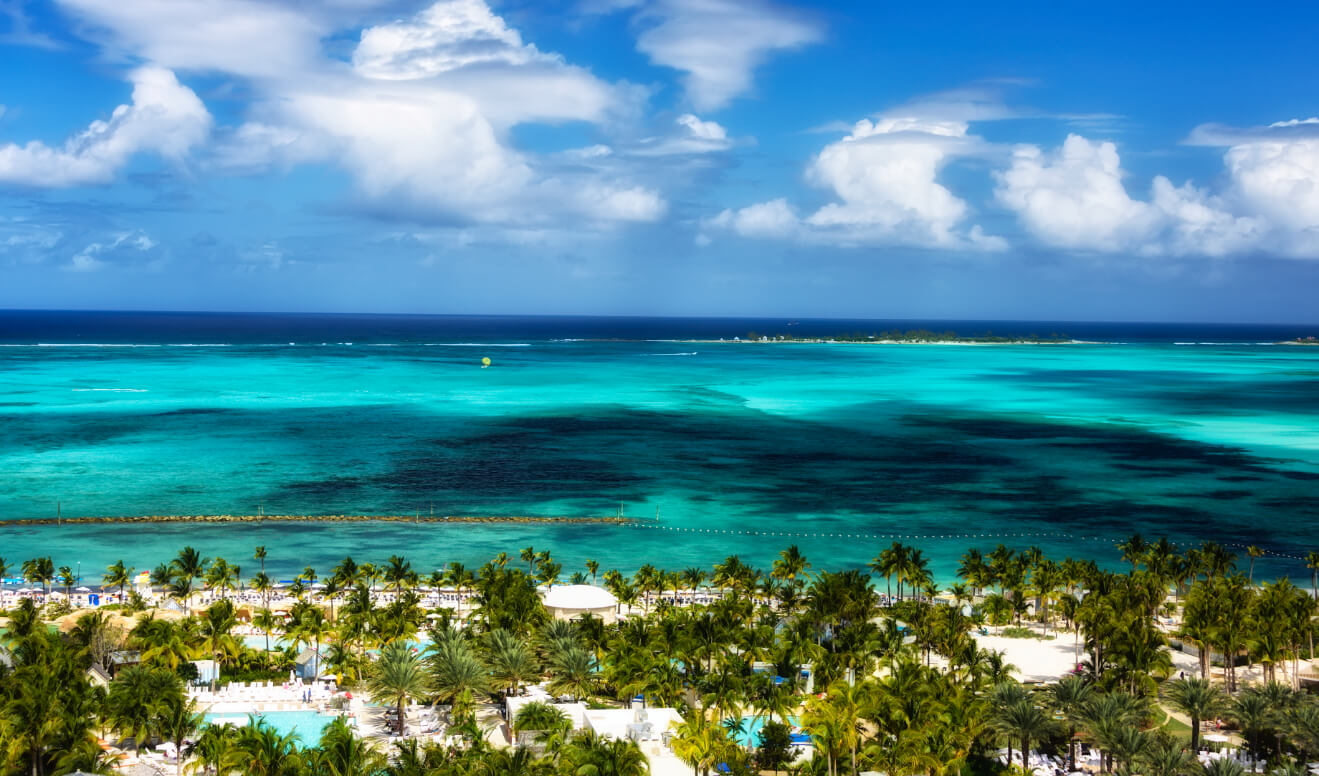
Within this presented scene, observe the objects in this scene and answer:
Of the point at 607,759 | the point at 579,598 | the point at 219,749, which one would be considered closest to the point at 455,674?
the point at 219,749

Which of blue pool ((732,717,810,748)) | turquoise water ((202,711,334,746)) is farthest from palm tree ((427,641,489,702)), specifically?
blue pool ((732,717,810,748))

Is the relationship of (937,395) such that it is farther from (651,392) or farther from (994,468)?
(994,468)

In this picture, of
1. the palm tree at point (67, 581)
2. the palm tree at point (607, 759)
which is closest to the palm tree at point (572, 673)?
the palm tree at point (607, 759)

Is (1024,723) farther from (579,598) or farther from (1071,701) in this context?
(579,598)

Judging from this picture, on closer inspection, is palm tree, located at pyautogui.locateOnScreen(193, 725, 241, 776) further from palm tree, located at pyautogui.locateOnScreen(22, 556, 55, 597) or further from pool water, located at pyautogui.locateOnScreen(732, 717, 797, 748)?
palm tree, located at pyautogui.locateOnScreen(22, 556, 55, 597)

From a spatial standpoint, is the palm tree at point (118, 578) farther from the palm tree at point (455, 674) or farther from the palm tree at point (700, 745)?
the palm tree at point (700, 745)

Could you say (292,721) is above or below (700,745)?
below
